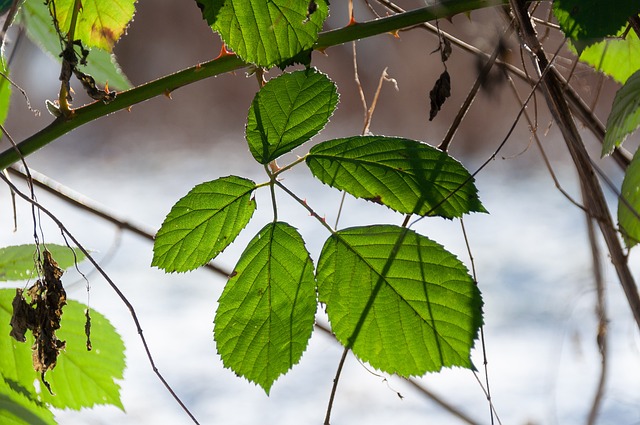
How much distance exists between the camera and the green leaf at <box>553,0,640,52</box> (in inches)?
13.3

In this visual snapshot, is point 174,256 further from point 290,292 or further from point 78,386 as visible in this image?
point 78,386

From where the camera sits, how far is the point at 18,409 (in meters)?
0.48

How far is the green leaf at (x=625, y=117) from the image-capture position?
0.39 meters

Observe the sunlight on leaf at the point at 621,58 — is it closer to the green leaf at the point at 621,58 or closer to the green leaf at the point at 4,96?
the green leaf at the point at 621,58

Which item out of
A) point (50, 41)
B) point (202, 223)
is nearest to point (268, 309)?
point (202, 223)

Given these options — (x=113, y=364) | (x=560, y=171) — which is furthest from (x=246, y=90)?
(x=113, y=364)

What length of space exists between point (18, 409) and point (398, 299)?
0.28m

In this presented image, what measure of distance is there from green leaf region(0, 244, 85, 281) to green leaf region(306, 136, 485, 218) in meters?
0.22

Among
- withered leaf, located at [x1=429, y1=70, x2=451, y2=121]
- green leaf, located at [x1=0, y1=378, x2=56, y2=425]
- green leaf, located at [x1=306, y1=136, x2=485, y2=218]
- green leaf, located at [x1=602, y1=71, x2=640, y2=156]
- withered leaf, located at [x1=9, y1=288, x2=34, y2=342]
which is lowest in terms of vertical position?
green leaf, located at [x1=0, y1=378, x2=56, y2=425]

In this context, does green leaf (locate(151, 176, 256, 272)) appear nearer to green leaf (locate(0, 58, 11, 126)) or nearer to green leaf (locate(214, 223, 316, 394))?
green leaf (locate(214, 223, 316, 394))

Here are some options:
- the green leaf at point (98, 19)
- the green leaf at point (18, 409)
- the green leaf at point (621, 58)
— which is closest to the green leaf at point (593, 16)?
the green leaf at point (621, 58)

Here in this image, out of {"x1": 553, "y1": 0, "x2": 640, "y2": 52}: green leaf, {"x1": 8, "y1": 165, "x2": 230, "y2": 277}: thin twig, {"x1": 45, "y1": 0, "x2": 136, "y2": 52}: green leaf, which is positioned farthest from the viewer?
{"x1": 8, "y1": 165, "x2": 230, "y2": 277}: thin twig

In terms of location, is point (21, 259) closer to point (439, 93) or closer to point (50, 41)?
point (50, 41)

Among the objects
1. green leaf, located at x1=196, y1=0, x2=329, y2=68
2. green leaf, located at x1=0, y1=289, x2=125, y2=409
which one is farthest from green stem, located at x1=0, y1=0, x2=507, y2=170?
green leaf, located at x1=0, y1=289, x2=125, y2=409
